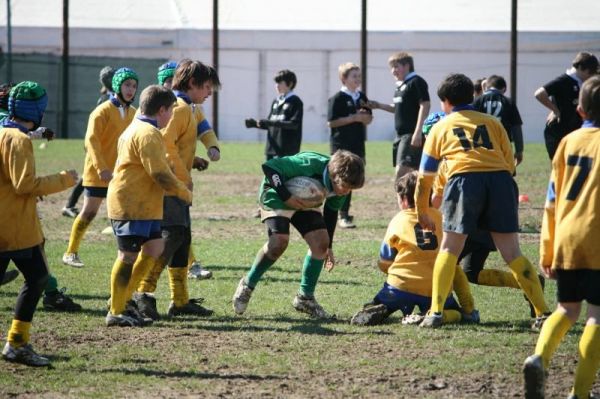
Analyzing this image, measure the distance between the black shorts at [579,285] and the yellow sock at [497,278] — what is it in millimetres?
2504

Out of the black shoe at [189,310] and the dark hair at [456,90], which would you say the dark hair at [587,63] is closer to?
the dark hair at [456,90]

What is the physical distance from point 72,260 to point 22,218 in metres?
4.22

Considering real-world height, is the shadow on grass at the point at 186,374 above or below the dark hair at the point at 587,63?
below

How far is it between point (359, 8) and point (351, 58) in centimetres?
253

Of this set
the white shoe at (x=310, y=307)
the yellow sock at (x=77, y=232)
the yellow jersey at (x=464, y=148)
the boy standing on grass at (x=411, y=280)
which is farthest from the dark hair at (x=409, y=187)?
the yellow sock at (x=77, y=232)

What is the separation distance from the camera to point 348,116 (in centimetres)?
1395

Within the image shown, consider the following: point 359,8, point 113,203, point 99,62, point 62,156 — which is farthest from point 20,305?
point 359,8

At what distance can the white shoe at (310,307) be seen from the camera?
822cm

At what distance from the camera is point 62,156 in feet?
80.8

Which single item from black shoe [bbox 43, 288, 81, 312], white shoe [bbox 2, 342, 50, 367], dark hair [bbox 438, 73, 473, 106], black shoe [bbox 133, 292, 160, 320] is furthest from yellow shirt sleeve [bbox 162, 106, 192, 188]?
white shoe [bbox 2, 342, 50, 367]

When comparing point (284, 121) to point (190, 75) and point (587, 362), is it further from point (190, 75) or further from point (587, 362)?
point (587, 362)

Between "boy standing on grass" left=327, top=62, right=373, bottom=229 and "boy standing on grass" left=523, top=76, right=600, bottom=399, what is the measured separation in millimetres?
8034

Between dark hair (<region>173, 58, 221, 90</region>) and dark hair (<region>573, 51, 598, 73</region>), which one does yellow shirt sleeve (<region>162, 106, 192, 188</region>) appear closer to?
dark hair (<region>173, 58, 221, 90</region>)

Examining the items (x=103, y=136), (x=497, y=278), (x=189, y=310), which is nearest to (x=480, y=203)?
(x=497, y=278)
